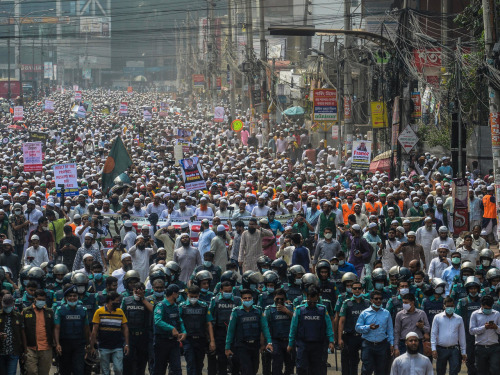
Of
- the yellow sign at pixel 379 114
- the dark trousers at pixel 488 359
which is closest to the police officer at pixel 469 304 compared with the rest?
the dark trousers at pixel 488 359

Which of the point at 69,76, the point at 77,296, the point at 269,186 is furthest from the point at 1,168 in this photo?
the point at 69,76

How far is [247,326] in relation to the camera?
1132cm

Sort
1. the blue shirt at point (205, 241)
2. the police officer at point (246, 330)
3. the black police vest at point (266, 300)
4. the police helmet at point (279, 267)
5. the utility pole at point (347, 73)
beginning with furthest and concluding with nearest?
1. the utility pole at point (347, 73)
2. the blue shirt at point (205, 241)
3. the police helmet at point (279, 267)
4. the black police vest at point (266, 300)
5. the police officer at point (246, 330)

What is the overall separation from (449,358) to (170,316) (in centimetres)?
293

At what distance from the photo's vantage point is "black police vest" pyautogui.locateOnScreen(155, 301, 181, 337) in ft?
37.8

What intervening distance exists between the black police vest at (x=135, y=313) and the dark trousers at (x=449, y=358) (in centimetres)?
310

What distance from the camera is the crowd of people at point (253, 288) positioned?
37.2 feet

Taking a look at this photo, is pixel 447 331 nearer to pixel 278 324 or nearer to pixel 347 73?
pixel 278 324

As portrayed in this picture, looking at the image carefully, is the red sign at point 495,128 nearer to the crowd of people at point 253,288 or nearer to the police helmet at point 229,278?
the crowd of people at point 253,288

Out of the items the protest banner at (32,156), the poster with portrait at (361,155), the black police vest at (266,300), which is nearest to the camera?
the black police vest at (266,300)

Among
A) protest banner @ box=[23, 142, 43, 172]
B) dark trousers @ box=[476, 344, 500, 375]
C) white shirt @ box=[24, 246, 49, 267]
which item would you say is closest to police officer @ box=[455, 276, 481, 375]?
dark trousers @ box=[476, 344, 500, 375]

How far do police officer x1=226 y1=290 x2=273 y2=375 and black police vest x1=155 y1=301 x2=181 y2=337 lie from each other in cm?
62

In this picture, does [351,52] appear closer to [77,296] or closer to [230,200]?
[230,200]

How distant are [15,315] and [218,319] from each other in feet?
6.99
